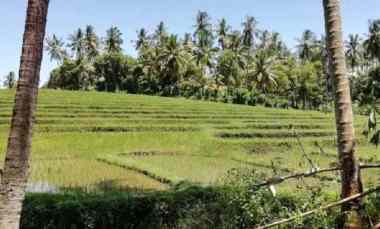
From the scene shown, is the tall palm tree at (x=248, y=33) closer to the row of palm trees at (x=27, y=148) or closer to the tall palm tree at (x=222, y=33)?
the tall palm tree at (x=222, y=33)

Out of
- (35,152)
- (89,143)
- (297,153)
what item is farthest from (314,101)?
(35,152)

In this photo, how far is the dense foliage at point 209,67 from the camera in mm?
42188

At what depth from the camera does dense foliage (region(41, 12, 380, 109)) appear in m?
42.2

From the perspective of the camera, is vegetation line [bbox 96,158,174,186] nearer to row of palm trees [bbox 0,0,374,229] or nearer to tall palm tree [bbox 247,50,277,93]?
row of palm trees [bbox 0,0,374,229]

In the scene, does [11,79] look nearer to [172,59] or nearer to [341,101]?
[172,59]

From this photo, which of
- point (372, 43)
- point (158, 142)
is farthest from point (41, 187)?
point (372, 43)

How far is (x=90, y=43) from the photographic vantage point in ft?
173

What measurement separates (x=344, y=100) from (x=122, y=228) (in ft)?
12.4

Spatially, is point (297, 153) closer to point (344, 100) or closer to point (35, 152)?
point (35, 152)

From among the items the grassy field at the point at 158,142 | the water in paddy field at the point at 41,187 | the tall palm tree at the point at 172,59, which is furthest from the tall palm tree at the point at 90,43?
the water in paddy field at the point at 41,187

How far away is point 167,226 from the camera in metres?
6.54

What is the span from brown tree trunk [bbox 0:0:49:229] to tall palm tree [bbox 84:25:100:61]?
5009 centimetres

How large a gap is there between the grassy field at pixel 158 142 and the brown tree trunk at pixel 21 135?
5.38m

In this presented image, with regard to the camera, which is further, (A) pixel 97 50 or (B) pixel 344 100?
(A) pixel 97 50
